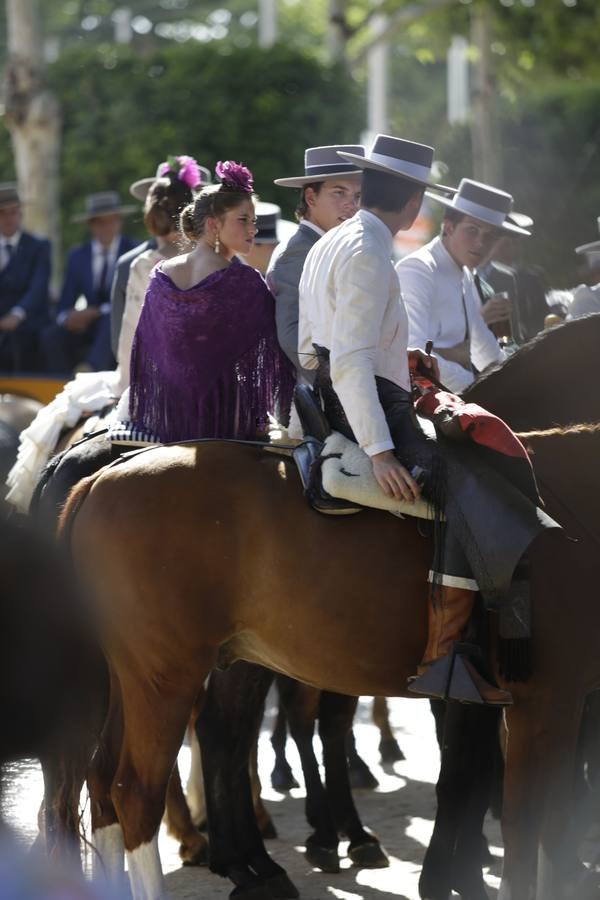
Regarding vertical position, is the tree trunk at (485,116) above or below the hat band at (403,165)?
above

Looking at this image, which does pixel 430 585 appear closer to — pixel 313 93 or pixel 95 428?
pixel 95 428

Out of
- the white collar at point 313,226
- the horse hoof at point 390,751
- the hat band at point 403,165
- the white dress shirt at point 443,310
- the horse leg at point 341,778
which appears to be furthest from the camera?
the horse hoof at point 390,751

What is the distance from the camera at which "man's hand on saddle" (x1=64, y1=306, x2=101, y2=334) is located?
12.5 metres

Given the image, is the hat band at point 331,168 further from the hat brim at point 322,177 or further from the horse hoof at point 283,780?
the horse hoof at point 283,780

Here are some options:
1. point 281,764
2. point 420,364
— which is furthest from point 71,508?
point 281,764

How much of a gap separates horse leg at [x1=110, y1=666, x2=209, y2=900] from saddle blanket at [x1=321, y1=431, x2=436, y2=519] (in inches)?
34.2

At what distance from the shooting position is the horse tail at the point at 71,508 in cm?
533

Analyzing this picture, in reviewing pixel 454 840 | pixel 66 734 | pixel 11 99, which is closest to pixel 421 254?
pixel 454 840

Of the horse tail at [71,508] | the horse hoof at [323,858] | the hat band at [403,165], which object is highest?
the hat band at [403,165]

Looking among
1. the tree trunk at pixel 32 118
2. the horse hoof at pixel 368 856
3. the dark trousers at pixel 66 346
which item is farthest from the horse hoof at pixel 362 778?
the tree trunk at pixel 32 118

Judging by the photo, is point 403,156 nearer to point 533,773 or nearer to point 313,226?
point 313,226

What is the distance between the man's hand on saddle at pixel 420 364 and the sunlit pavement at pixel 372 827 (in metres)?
2.04

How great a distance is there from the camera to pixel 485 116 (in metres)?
18.5

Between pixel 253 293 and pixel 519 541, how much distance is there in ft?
5.10
